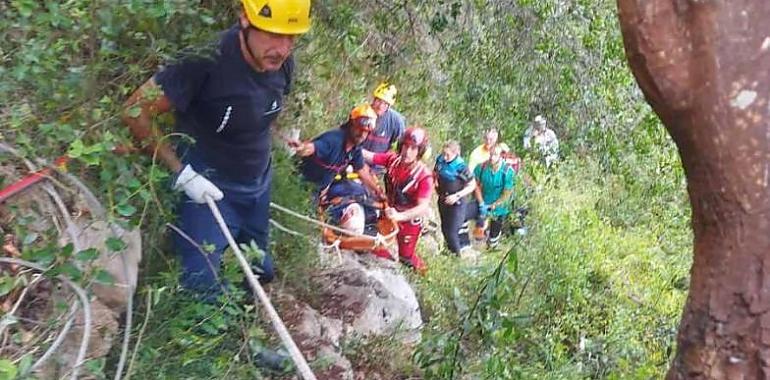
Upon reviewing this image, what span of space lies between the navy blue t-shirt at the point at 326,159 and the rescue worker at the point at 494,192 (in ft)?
7.91

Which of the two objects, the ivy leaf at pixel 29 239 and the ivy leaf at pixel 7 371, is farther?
the ivy leaf at pixel 29 239

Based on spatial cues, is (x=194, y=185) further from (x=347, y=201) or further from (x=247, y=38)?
(x=347, y=201)

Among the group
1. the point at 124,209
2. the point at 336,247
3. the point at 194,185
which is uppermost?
the point at 124,209

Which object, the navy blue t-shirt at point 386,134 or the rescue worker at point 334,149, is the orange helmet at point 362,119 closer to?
the rescue worker at point 334,149

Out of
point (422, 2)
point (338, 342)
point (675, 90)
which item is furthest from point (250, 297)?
point (675, 90)

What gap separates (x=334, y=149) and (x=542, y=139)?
1.37 meters

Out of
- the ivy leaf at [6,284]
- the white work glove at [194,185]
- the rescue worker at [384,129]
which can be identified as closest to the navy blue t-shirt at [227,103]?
the white work glove at [194,185]

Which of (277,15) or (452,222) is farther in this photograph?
(452,222)

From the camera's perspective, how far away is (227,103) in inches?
159

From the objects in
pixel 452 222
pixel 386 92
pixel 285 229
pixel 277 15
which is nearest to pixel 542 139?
pixel 386 92

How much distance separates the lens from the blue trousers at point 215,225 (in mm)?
4020

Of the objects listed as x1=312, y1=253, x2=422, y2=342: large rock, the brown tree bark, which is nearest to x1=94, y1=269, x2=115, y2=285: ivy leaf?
the brown tree bark

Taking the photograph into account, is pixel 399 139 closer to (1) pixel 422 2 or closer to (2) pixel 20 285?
(1) pixel 422 2

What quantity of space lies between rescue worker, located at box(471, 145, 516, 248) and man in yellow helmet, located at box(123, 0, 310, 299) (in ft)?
14.9
